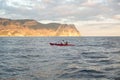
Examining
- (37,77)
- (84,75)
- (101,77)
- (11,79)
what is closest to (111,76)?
(101,77)

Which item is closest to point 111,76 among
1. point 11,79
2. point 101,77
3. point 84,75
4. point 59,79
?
point 101,77

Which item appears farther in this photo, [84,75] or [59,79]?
[84,75]

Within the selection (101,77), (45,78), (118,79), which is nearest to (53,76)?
(45,78)

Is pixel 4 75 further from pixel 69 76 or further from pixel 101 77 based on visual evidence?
pixel 101 77

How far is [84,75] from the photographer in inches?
952

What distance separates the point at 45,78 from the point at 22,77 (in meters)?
2.21

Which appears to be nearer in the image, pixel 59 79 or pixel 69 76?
pixel 59 79

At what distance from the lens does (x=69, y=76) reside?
23.5 metres

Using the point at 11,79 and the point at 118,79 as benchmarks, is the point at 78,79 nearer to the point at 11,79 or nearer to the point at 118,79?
the point at 118,79

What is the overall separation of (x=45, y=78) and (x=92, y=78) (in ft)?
14.1

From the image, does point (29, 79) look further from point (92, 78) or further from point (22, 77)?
point (92, 78)

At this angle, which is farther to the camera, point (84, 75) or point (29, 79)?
point (84, 75)

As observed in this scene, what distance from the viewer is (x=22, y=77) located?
22609mm

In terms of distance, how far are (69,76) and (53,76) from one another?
5.07ft
